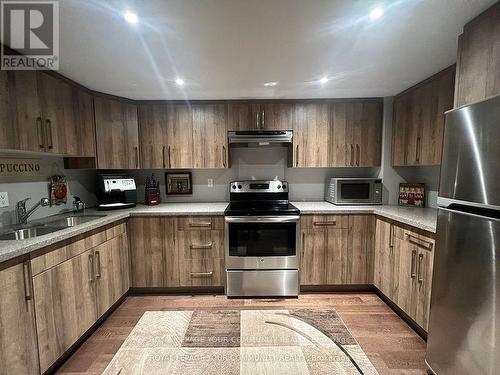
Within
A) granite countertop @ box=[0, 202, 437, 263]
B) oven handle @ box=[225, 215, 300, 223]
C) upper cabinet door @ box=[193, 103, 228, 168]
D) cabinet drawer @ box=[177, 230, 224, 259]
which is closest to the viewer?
granite countertop @ box=[0, 202, 437, 263]

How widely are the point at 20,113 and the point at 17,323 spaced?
137cm

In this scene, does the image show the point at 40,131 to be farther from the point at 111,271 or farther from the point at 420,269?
the point at 420,269

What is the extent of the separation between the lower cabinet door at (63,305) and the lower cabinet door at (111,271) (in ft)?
0.27

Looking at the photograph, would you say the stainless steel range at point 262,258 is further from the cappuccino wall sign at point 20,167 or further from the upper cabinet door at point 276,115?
the cappuccino wall sign at point 20,167

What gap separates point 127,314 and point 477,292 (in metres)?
2.71

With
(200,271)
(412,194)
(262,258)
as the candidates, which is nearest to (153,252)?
(200,271)

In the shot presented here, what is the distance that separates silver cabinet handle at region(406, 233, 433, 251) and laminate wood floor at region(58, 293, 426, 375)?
0.79 meters

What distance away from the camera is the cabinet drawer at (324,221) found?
257 centimetres

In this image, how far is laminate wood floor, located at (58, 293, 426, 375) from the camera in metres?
1.71

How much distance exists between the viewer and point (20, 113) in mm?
1663

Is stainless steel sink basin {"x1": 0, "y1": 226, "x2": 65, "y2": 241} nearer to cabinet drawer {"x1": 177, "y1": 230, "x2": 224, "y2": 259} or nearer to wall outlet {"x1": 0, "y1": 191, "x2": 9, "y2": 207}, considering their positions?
wall outlet {"x1": 0, "y1": 191, "x2": 9, "y2": 207}

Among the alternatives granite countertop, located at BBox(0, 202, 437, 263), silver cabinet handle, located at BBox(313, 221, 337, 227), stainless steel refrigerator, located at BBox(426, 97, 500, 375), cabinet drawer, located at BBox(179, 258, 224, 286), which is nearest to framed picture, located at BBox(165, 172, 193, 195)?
granite countertop, located at BBox(0, 202, 437, 263)

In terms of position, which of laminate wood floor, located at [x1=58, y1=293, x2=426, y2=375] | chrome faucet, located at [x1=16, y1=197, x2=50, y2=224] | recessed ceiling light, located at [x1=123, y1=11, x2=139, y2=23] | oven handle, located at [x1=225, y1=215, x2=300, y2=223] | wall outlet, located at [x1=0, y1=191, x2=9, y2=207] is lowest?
laminate wood floor, located at [x1=58, y1=293, x2=426, y2=375]

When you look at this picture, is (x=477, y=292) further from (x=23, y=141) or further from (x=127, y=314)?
(x=23, y=141)
